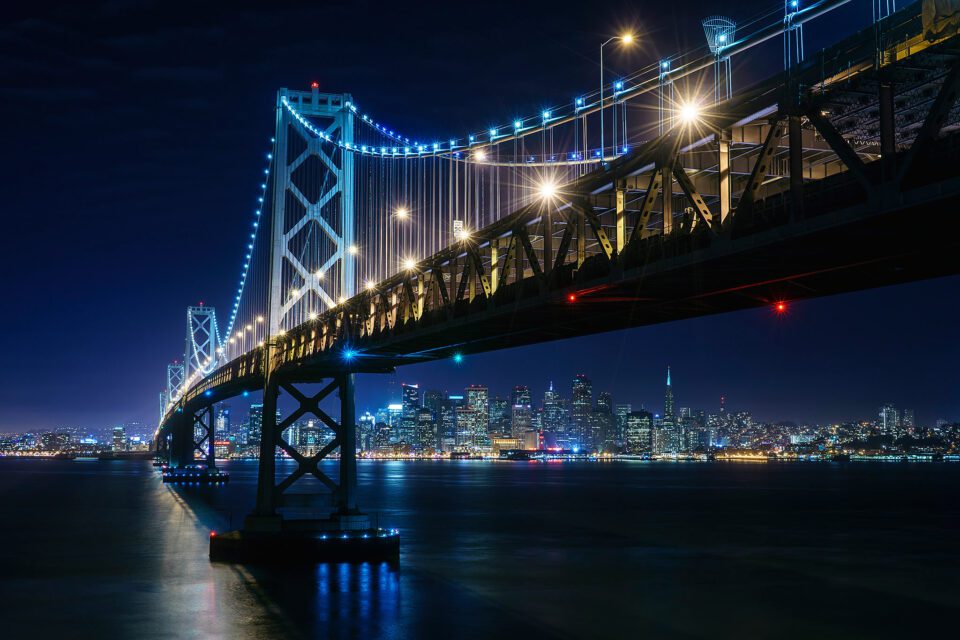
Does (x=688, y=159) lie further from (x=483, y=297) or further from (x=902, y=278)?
(x=483, y=297)

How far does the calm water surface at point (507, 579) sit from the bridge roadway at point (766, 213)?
29.1 feet

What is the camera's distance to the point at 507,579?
38.8 m

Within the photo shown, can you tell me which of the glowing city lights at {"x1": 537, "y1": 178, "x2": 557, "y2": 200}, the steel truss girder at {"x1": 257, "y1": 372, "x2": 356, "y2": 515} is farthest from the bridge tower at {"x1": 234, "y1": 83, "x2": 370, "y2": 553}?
the glowing city lights at {"x1": 537, "y1": 178, "x2": 557, "y2": 200}

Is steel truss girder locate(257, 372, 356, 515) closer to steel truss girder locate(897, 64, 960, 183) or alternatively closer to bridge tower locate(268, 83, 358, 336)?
bridge tower locate(268, 83, 358, 336)

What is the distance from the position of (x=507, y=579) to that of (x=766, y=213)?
26114mm

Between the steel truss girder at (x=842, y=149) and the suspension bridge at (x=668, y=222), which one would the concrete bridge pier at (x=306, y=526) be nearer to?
the suspension bridge at (x=668, y=222)

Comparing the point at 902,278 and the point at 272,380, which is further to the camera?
the point at 272,380

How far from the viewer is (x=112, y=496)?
100 meters

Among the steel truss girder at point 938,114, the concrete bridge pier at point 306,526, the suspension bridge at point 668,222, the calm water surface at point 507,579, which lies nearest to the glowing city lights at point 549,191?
the suspension bridge at point 668,222

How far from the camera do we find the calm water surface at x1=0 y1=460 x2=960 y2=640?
28.7 m

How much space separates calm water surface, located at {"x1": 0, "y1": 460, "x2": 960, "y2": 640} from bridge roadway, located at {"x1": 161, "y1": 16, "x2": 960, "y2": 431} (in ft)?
29.1

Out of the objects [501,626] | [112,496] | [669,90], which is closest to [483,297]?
[669,90]

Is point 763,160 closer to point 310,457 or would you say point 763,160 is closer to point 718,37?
point 718,37

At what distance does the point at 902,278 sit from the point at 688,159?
14.6 feet
